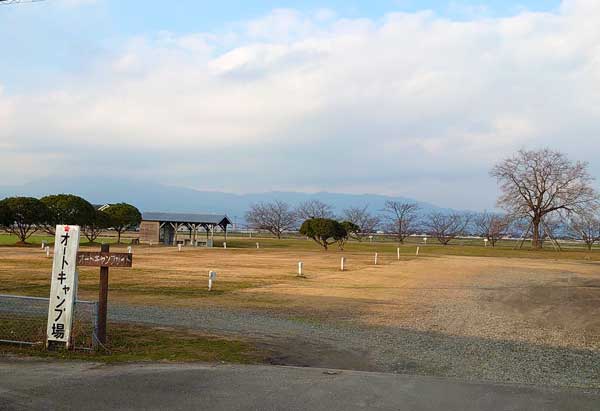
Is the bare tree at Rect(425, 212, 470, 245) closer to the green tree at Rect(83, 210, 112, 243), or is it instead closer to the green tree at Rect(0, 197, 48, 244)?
the green tree at Rect(83, 210, 112, 243)

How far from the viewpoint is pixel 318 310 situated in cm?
1317

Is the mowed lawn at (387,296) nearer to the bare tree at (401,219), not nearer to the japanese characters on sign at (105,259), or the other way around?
the japanese characters on sign at (105,259)

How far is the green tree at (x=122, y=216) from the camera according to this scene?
165 feet

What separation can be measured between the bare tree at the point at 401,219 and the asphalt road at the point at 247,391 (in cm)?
6811

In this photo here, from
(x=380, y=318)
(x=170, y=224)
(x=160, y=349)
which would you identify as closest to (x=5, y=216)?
(x=170, y=224)

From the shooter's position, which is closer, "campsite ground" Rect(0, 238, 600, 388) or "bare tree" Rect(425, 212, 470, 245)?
"campsite ground" Rect(0, 238, 600, 388)

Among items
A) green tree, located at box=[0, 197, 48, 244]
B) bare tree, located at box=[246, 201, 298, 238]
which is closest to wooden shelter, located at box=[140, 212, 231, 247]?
green tree, located at box=[0, 197, 48, 244]

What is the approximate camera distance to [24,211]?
42.0 meters

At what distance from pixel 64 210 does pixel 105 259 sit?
131ft

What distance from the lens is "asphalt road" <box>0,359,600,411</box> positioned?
5.16 meters

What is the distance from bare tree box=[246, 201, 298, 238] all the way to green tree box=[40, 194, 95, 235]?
45.2 metres

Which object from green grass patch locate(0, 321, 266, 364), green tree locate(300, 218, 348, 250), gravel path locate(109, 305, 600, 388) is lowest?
gravel path locate(109, 305, 600, 388)

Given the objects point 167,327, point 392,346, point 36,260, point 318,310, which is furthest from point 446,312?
point 36,260

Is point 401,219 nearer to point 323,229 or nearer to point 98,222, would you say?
point 323,229
